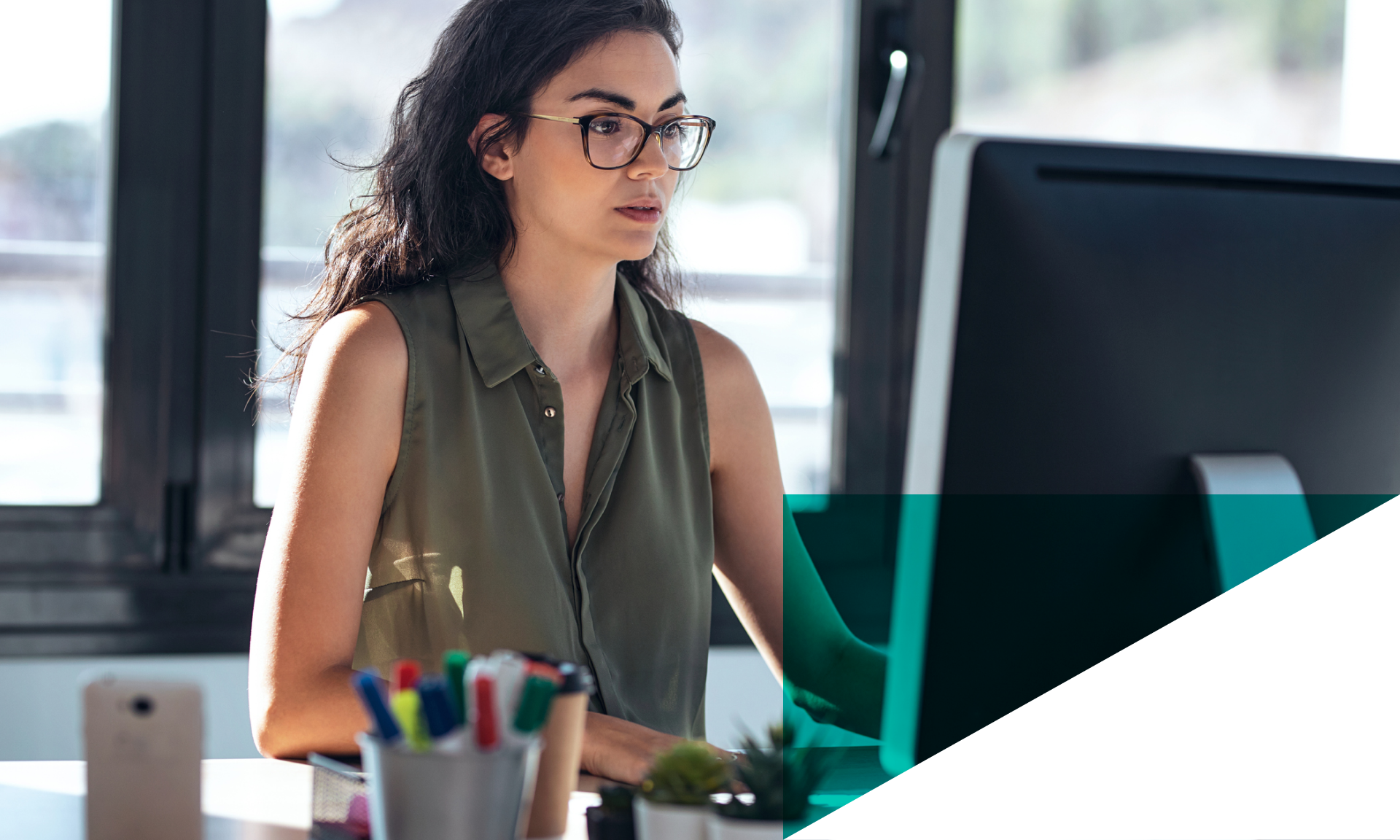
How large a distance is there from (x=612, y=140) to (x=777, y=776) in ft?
3.02

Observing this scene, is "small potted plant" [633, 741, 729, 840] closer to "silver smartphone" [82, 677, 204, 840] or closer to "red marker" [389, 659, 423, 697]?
"red marker" [389, 659, 423, 697]

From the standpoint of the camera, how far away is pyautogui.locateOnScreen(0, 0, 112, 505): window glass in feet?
6.82

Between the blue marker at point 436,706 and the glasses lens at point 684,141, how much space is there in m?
0.92

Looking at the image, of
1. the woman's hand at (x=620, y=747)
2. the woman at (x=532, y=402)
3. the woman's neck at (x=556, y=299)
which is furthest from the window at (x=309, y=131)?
the woman's hand at (x=620, y=747)

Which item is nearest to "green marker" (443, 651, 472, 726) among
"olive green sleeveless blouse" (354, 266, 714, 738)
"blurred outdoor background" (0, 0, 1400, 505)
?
"olive green sleeveless blouse" (354, 266, 714, 738)

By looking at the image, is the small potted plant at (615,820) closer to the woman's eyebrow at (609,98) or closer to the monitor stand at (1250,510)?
the monitor stand at (1250,510)

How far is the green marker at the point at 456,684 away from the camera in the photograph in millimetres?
638

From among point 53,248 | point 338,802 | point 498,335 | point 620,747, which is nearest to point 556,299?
point 498,335

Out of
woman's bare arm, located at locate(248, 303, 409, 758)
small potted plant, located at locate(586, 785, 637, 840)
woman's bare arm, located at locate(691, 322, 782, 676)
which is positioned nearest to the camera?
small potted plant, located at locate(586, 785, 637, 840)

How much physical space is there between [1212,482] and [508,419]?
2.68 ft

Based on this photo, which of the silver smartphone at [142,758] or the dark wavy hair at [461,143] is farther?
the dark wavy hair at [461,143]

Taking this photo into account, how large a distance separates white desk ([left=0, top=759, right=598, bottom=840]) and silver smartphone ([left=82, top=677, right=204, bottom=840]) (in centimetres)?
2

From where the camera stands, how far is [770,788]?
65cm

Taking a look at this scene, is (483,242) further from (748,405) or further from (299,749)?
(299,749)
